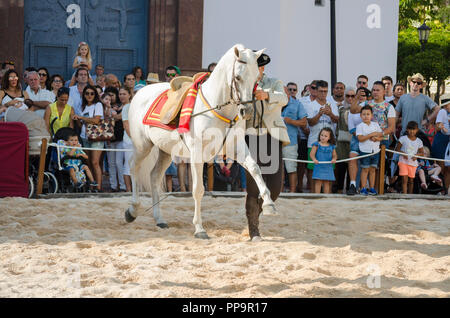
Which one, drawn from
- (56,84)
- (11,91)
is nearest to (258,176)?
(11,91)

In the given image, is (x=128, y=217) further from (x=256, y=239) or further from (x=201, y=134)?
(x=256, y=239)

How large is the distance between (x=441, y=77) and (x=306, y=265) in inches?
805

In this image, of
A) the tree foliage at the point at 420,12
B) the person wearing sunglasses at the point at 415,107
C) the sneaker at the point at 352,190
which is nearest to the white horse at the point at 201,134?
the sneaker at the point at 352,190

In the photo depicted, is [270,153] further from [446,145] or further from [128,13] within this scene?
[128,13]

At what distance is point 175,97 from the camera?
7.78 m

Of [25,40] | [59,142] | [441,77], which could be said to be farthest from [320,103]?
[441,77]

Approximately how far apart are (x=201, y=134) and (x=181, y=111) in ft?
1.47

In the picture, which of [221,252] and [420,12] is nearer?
[221,252]

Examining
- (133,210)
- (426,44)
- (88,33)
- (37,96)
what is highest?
(426,44)

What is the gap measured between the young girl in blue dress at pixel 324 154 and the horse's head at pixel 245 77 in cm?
466

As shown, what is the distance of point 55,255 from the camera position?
6387 mm

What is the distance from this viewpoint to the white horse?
6.64m

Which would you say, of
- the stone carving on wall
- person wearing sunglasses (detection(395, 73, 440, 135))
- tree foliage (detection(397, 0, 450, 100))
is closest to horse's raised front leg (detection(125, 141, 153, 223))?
person wearing sunglasses (detection(395, 73, 440, 135))

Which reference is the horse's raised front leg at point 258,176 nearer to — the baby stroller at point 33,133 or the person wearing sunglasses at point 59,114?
the baby stroller at point 33,133
